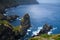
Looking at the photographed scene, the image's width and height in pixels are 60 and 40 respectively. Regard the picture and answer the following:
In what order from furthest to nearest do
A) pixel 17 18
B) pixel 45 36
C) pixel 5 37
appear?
pixel 17 18, pixel 5 37, pixel 45 36

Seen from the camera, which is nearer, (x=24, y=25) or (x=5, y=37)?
(x=5, y=37)

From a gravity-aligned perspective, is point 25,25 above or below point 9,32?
above

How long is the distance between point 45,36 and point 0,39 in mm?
15928

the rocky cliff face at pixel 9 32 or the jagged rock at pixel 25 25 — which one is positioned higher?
the jagged rock at pixel 25 25

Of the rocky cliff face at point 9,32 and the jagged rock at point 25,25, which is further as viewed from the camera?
the jagged rock at point 25,25

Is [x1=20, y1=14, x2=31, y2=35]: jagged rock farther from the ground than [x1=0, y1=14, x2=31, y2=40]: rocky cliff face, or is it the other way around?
[x1=20, y1=14, x2=31, y2=35]: jagged rock

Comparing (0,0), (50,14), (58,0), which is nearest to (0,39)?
(50,14)

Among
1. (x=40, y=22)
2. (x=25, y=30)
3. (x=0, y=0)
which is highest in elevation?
(x=0, y=0)

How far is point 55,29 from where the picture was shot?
2506 centimetres

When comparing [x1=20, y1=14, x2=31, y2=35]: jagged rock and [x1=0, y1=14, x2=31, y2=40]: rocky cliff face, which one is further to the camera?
[x1=20, y1=14, x2=31, y2=35]: jagged rock

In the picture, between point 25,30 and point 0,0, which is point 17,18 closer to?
point 25,30

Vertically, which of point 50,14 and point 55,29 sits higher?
point 50,14

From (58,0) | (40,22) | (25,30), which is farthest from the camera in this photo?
(58,0)

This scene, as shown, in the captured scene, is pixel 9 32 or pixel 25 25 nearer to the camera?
pixel 9 32
